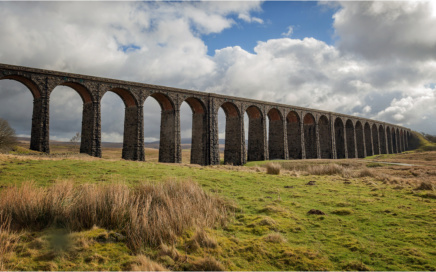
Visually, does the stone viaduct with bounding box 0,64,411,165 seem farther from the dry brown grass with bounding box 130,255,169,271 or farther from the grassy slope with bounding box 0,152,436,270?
the dry brown grass with bounding box 130,255,169,271

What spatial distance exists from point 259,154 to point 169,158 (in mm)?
14886

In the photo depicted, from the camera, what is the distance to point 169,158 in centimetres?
2994

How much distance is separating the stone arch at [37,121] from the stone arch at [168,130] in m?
10.3

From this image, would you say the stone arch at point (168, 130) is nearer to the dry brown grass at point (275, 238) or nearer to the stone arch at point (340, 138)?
the dry brown grass at point (275, 238)

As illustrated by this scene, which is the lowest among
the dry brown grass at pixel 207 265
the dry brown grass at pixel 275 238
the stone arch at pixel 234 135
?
the dry brown grass at pixel 207 265

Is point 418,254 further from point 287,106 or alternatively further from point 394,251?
point 287,106

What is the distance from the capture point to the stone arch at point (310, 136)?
1887 inches

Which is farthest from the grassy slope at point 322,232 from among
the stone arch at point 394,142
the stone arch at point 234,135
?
the stone arch at point 394,142

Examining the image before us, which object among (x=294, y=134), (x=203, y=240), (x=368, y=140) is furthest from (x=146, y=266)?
(x=368, y=140)

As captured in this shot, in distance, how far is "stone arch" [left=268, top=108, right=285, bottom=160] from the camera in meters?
41.8

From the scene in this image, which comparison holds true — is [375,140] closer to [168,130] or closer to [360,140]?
[360,140]

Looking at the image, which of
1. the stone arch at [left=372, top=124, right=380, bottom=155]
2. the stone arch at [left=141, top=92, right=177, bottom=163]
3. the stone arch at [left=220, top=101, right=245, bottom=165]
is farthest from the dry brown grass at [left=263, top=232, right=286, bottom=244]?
the stone arch at [left=372, top=124, right=380, bottom=155]

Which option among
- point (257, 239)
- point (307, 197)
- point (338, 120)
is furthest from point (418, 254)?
point (338, 120)

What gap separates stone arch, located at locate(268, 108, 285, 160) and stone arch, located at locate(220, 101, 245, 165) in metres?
7.83
